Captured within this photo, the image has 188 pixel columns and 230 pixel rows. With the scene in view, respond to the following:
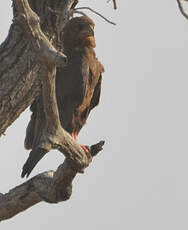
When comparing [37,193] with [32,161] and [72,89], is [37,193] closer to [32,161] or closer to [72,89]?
[32,161]

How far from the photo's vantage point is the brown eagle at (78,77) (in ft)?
23.1

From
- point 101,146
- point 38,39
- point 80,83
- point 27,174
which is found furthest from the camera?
point 80,83

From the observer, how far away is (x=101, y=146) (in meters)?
5.20

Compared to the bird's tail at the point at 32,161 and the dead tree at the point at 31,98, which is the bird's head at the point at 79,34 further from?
the bird's tail at the point at 32,161

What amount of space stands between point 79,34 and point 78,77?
1.55 ft

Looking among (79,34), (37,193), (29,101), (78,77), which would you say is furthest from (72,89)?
(37,193)

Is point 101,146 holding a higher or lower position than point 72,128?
lower

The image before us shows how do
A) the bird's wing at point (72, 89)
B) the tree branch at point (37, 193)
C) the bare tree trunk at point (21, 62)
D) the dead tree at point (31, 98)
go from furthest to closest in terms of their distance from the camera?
the bird's wing at point (72, 89) < the bare tree trunk at point (21, 62) < the tree branch at point (37, 193) < the dead tree at point (31, 98)

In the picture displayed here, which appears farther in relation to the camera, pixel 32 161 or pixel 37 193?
pixel 32 161

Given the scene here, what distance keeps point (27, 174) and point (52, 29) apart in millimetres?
1142

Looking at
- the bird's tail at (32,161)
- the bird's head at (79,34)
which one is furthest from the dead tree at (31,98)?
the bird's head at (79,34)

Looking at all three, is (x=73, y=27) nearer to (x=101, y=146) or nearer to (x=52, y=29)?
(x=52, y=29)

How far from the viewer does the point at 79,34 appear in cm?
726

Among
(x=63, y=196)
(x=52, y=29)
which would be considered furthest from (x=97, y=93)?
(x=63, y=196)
